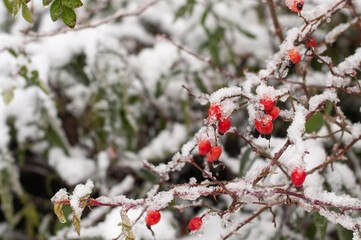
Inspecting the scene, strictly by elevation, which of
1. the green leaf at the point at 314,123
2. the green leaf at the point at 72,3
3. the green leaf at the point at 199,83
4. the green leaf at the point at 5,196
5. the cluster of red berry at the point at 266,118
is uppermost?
the green leaf at the point at 199,83

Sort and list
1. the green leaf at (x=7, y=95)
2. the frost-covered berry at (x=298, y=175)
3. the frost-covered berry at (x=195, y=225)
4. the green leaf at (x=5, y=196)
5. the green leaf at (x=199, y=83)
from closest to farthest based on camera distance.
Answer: the frost-covered berry at (x=298, y=175), the frost-covered berry at (x=195, y=225), the green leaf at (x=7, y=95), the green leaf at (x=5, y=196), the green leaf at (x=199, y=83)

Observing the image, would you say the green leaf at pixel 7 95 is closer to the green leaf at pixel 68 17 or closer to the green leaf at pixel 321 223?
the green leaf at pixel 68 17

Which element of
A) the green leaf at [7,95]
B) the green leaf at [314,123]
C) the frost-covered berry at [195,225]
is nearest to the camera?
the frost-covered berry at [195,225]

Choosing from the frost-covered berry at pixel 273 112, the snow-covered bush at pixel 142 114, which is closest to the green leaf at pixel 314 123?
the snow-covered bush at pixel 142 114

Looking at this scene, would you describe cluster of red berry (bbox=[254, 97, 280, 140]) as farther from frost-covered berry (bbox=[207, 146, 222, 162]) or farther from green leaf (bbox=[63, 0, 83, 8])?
green leaf (bbox=[63, 0, 83, 8])

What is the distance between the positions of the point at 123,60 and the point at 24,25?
56cm

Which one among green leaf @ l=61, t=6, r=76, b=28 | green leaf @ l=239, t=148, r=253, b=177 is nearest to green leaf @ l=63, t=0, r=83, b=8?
green leaf @ l=61, t=6, r=76, b=28

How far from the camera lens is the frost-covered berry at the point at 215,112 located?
1.94 ft

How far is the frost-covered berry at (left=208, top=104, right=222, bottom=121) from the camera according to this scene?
0.59 m

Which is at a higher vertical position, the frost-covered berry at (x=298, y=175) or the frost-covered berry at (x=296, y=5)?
the frost-covered berry at (x=296, y=5)

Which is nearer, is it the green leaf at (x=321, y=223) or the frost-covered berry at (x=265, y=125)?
the frost-covered berry at (x=265, y=125)

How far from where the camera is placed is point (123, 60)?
139 centimetres

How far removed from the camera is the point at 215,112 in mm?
592

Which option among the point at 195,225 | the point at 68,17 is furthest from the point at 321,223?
the point at 68,17
